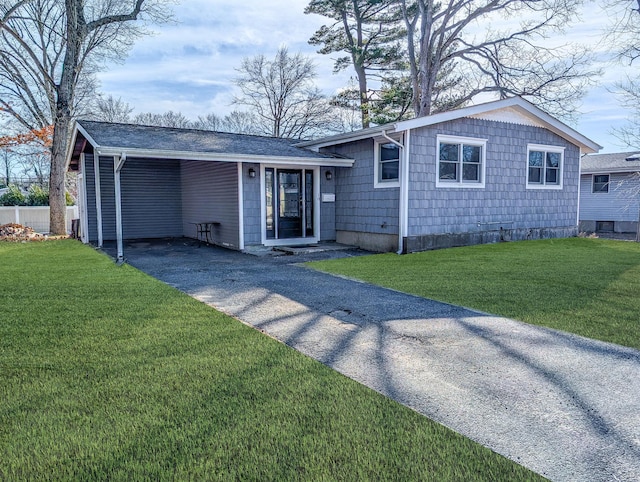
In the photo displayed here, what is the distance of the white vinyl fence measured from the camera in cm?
1789

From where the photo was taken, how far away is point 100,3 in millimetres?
16766

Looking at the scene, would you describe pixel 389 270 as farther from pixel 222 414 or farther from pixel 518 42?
pixel 518 42

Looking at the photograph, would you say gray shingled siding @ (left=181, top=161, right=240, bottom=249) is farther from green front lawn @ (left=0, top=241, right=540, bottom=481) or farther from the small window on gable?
the small window on gable

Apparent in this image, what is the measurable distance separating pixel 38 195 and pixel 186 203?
913cm

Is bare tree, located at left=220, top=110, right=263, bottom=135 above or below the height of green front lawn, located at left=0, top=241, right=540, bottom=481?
above

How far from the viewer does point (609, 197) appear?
1984 centimetres

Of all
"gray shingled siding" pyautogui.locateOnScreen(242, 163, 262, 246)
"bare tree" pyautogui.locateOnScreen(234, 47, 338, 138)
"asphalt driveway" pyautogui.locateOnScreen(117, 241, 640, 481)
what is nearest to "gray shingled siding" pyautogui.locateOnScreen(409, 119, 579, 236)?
"gray shingled siding" pyautogui.locateOnScreen(242, 163, 262, 246)

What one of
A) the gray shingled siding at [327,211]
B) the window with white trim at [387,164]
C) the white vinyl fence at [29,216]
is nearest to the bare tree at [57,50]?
the white vinyl fence at [29,216]

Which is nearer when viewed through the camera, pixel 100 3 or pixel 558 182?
pixel 558 182

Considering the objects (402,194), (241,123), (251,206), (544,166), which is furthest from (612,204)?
(241,123)

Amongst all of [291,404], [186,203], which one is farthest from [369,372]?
[186,203]

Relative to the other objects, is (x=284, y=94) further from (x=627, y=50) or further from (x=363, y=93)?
(x=627, y=50)

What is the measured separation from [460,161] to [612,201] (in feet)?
42.3

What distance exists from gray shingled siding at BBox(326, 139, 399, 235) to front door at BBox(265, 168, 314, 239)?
82cm
